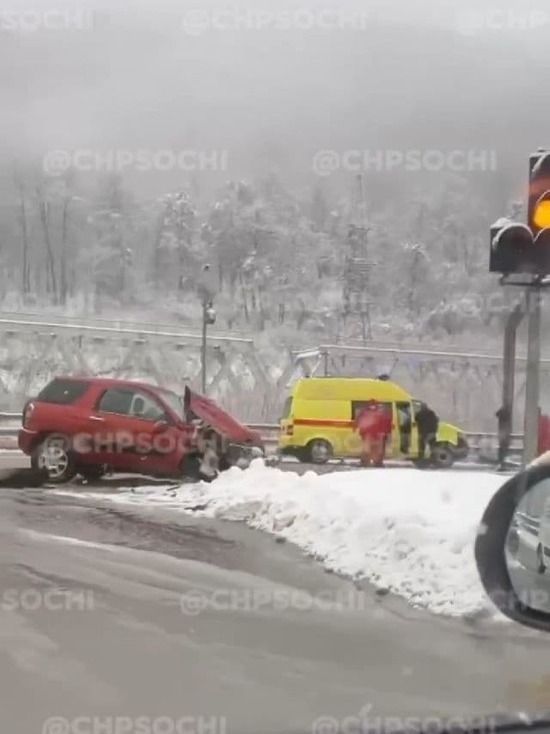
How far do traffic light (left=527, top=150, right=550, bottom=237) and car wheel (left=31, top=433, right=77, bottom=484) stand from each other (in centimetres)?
440

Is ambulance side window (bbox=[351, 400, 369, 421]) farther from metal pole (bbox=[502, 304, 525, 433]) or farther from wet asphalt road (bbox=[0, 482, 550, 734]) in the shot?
wet asphalt road (bbox=[0, 482, 550, 734])

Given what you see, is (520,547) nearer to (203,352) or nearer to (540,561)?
(540,561)

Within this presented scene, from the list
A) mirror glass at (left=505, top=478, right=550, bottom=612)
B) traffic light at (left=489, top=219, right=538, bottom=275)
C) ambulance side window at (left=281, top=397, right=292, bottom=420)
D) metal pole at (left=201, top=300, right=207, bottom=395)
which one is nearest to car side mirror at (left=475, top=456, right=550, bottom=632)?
mirror glass at (left=505, top=478, right=550, bottom=612)

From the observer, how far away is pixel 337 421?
26.8ft

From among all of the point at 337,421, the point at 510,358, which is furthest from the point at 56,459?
the point at 510,358

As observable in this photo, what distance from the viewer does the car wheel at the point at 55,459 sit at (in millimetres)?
7094

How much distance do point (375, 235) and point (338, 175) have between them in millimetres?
610

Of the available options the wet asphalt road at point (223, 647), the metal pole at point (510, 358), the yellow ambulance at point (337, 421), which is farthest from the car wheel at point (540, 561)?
the yellow ambulance at point (337, 421)

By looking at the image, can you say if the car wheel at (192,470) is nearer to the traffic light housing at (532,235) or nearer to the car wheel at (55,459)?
the car wheel at (55,459)

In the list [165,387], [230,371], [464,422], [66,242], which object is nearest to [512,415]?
[464,422]

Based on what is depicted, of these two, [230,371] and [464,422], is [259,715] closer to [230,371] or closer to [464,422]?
[230,371]

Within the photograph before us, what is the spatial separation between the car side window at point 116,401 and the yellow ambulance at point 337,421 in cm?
140

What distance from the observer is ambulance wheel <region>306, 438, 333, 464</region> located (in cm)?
773

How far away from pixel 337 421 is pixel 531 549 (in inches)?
219
